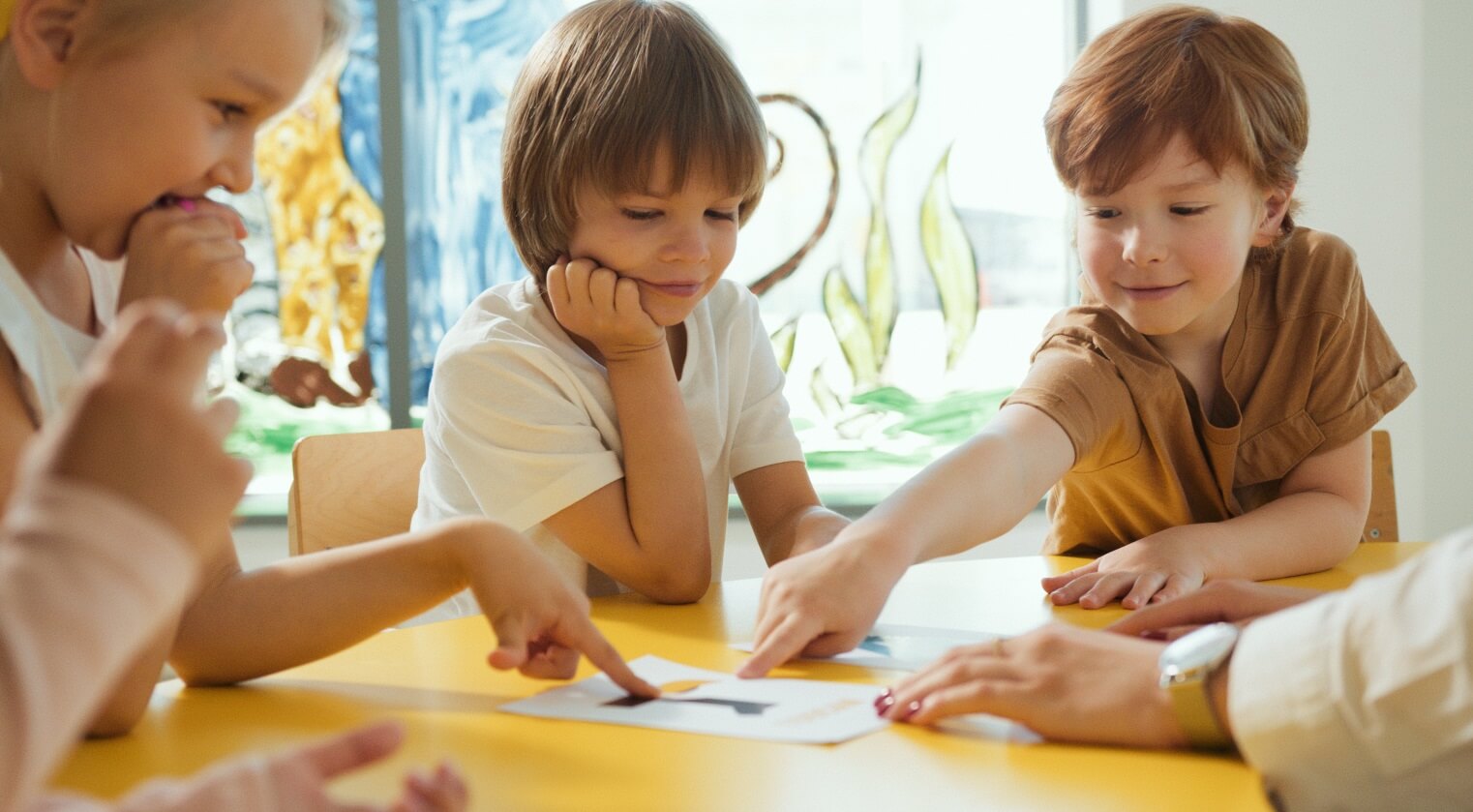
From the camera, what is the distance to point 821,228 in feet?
12.1

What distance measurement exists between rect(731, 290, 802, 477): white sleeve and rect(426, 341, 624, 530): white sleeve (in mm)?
215

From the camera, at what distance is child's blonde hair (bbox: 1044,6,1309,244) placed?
1.47 metres

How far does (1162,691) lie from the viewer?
757mm

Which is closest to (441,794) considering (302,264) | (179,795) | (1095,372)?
(179,795)

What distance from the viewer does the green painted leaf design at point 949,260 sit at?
3.69 meters

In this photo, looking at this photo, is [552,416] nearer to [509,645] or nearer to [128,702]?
[509,645]

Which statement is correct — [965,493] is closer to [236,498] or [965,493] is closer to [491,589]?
[491,589]

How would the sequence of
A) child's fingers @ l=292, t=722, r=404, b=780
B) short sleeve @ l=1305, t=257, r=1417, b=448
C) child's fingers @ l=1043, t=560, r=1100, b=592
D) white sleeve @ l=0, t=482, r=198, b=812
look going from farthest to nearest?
short sleeve @ l=1305, t=257, r=1417, b=448 → child's fingers @ l=1043, t=560, r=1100, b=592 → child's fingers @ l=292, t=722, r=404, b=780 → white sleeve @ l=0, t=482, r=198, b=812

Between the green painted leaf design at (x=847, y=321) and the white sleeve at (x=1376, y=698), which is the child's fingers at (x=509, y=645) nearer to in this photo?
the white sleeve at (x=1376, y=698)

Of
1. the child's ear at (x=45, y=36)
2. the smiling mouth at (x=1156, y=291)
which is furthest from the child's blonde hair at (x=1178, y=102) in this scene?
the child's ear at (x=45, y=36)

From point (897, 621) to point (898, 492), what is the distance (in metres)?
0.12

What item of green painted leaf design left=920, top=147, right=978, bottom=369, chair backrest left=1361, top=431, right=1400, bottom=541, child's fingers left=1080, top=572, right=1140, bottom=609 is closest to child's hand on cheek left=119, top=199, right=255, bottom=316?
child's fingers left=1080, top=572, right=1140, bottom=609

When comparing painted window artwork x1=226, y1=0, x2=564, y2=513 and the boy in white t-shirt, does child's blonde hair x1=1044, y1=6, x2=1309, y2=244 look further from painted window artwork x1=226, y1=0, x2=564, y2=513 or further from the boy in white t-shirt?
painted window artwork x1=226, y1=0, x2=564, y2=513

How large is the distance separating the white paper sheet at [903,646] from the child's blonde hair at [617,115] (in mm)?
515
